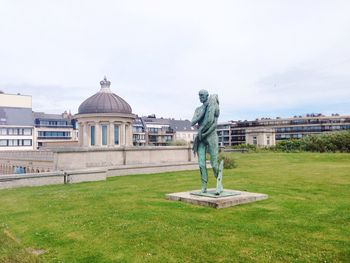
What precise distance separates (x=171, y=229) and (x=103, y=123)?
29.2 metres

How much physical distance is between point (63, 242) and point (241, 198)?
22.1 ft

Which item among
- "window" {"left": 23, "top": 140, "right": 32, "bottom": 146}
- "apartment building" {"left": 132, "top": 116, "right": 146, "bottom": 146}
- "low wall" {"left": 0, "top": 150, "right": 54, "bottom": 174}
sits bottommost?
"low wall" {"left": 0, "top": 150, "right": 54, "bottom": 174}

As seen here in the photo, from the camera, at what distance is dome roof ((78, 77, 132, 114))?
38219 millimetres

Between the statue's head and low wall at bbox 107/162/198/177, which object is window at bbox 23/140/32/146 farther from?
the statue's head

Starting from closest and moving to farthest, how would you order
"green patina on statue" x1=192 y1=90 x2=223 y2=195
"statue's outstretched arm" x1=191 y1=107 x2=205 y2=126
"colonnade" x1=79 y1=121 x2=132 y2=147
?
"green patina on statue" x1=192 y1=90 x2=223 y2=195 → "statue's outstretched arm" x1=191 y1=107 x2=205 y2=126 → "colonnade" x1=79 y1=121 x2=132 y2=147

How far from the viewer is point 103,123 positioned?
37.3 metres

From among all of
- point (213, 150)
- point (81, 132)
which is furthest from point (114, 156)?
point (213, 150)

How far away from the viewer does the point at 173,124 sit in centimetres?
10925

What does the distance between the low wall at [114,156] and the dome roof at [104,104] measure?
9402mm

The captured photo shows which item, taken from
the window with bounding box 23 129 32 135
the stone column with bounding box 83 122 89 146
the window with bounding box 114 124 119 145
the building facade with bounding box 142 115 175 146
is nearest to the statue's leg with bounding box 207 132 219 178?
the window with bounding box 114 124 119 145

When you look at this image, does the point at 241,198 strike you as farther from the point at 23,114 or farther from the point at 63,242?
the point at 23,114

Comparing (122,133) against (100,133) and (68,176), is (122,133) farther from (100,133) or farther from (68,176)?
(68,176)

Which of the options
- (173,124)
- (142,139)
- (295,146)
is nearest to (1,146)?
(142,139)

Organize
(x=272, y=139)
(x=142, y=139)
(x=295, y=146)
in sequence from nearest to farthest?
(x=295, y=146) → (x=142, y=139) → (x=272, y=139)
